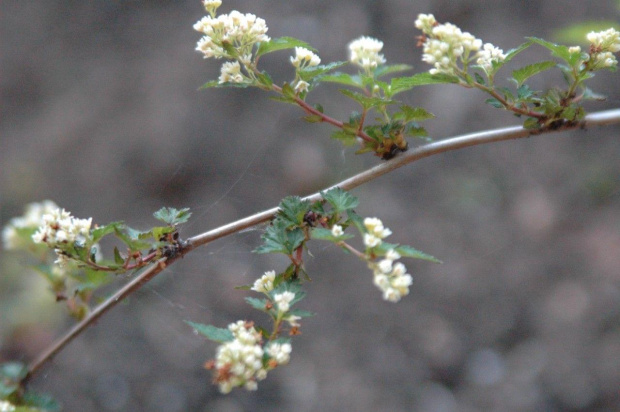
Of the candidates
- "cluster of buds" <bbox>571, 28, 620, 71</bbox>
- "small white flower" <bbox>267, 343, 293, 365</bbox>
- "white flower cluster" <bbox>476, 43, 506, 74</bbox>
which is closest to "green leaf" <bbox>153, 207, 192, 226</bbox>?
"small white flower" <bbox>267, 343, 293, 365</bbox>

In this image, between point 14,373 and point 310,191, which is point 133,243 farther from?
point 310,191

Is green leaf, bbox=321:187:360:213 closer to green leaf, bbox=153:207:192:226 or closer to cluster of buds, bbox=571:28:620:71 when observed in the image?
green leaf, bbox=153:207:192:226

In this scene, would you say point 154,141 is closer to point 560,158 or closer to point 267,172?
point 267,172

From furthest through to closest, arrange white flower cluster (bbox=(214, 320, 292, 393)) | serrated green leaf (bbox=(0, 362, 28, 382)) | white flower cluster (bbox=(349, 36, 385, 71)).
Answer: serrated green leaf (bbox=(0, 362, 28, 382)) < white flower cluster (bbox=(349, 36, 385, 71)) < white flower cluster (bbox=(214, 320, 292, 393))

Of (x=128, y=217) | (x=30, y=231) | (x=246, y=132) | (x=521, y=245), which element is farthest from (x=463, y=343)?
(x=30, y=231)

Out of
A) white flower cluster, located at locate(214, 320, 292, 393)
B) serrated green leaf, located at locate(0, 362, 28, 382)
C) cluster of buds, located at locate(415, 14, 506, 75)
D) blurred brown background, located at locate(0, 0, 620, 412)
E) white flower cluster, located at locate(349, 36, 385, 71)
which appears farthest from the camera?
blurred brown background, located at locate(0, 0, 620, 412)

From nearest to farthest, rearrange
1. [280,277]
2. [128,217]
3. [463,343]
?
[280,277], [463,343], [128,217]

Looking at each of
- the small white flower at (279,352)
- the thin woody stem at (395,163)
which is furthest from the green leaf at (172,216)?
the small white flower at (279,352)

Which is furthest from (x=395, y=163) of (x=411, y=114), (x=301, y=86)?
(x=301, y=86)
